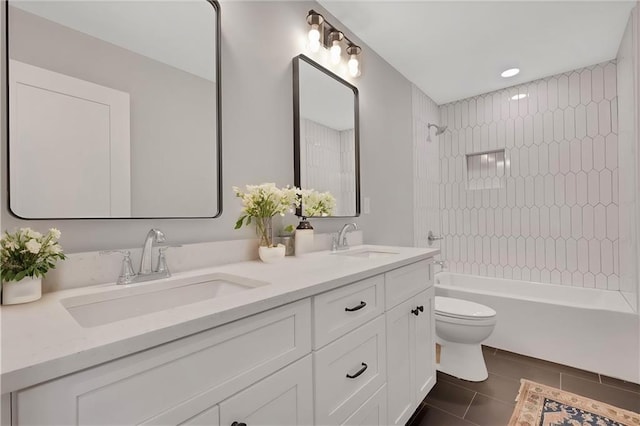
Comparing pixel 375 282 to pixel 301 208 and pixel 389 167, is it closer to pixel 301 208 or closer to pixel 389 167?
pixel 301 208

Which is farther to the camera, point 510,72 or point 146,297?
point 510,72

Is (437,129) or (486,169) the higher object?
(437,129)

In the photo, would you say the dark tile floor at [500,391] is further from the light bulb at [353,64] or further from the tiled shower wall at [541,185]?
the light bulb at [353,64]

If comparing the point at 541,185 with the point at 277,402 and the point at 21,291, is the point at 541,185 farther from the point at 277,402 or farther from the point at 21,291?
the point at 21,291

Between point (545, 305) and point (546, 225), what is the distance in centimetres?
90

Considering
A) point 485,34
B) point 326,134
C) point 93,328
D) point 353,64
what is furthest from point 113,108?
point 485,34

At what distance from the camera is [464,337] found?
1.94m

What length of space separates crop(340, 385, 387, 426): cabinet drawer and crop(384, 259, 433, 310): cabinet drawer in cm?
34

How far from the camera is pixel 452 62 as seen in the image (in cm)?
247

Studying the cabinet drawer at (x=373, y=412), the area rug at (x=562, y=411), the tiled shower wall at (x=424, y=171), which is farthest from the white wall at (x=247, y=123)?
the area rug at (x=562, y=411)

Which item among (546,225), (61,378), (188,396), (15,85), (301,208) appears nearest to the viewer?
(61,378)

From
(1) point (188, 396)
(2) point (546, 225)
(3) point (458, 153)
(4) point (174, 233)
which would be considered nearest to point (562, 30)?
(3) point (458, 153)

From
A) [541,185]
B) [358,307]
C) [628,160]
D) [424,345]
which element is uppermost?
[628,160]

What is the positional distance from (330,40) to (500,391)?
2416 mm
